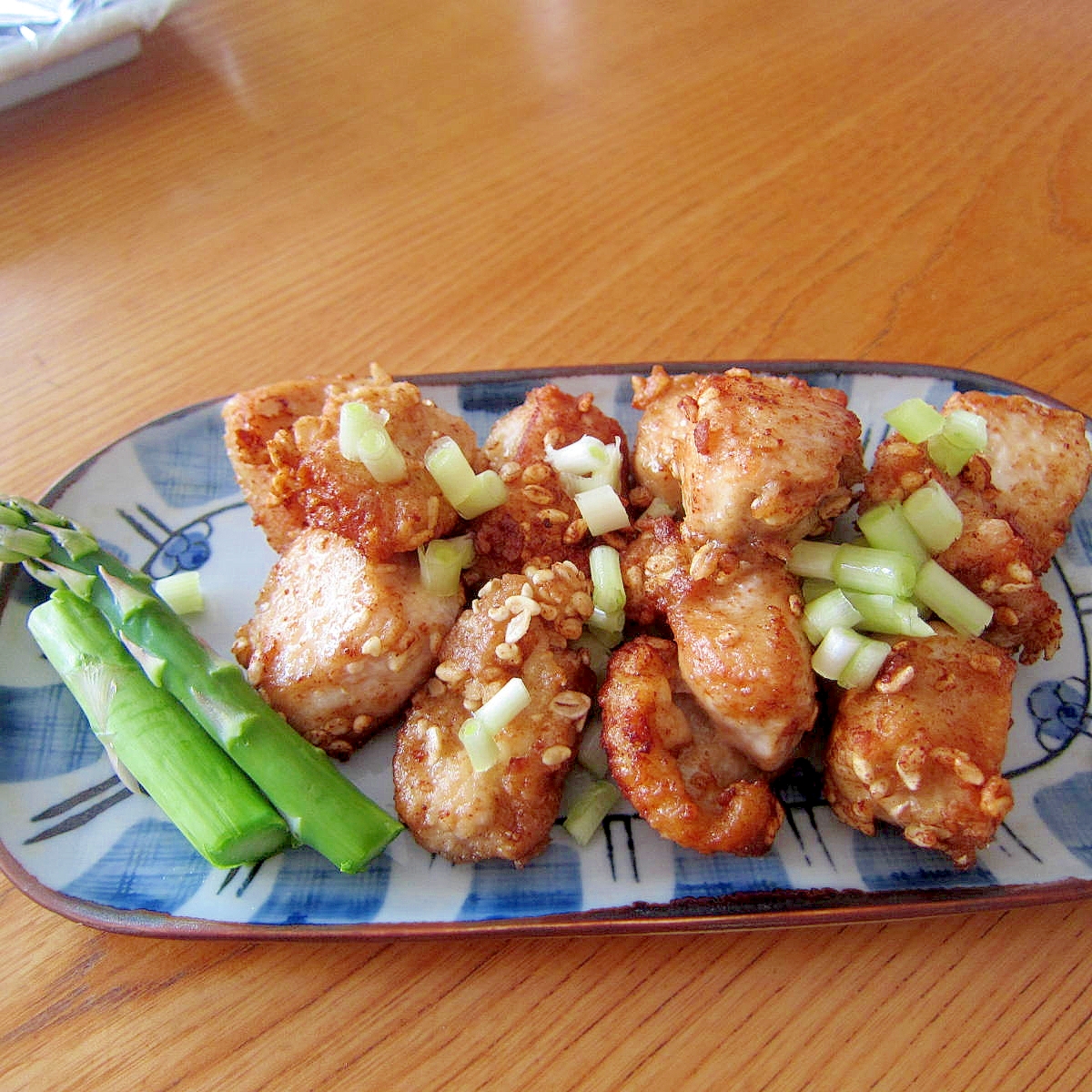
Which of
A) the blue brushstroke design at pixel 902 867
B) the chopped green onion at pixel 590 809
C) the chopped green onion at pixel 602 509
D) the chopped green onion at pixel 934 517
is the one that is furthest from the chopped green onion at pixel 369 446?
the blue brushstroke design at pixel 902 867

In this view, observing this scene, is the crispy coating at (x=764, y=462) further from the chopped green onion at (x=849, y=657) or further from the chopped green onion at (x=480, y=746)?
the chopped green onion at (x=480, y=746)

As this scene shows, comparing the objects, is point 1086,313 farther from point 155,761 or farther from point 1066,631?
point 155,761

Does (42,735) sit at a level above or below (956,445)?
above

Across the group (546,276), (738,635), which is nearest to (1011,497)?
(738,635)

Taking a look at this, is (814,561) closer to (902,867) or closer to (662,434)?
(662,434)

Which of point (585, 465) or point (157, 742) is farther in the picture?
point (585, 465)

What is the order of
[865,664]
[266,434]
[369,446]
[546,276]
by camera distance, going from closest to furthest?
[865,664] → [369,446] → [266,434] → [546,276]
